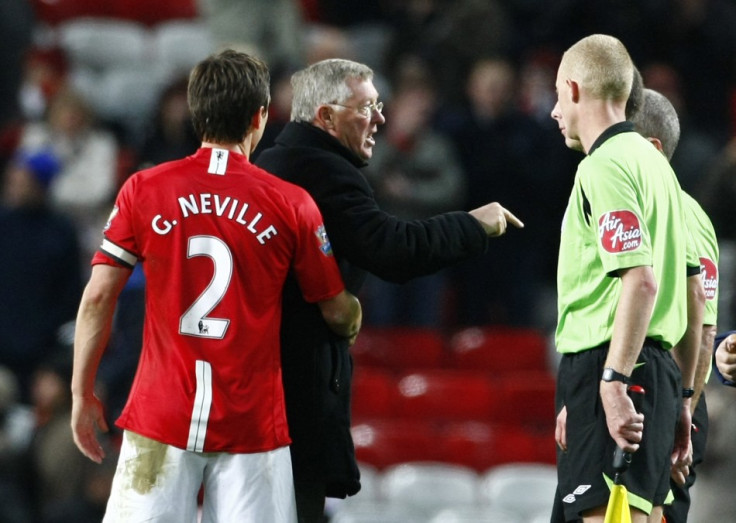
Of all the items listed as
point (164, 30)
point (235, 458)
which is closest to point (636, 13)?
point (164, 30)

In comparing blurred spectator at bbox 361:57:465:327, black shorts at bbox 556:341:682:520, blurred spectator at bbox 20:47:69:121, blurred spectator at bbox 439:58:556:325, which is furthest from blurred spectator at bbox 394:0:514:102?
black shorts at bbox 556:341:682:520

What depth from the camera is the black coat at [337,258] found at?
428cm

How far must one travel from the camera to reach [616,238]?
388cm

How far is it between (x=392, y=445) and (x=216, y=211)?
482cm

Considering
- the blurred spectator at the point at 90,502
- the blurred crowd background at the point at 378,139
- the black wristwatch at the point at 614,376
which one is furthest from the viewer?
the blurred crowd background at the point at 378,139

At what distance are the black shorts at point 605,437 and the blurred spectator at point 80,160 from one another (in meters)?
6.36

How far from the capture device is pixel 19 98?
36.2ft

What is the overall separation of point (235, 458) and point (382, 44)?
27.1 feet

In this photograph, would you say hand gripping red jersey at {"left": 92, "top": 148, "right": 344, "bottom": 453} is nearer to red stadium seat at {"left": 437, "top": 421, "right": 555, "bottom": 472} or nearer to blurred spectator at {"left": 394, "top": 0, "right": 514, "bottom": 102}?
red stadium seat at {"left": 437, "top": 421, "right": 555, "bottom": 472}

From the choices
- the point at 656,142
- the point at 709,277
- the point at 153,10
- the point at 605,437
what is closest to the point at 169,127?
the point at 153,10

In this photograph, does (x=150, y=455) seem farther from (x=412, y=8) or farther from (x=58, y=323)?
(x=412, y=8)

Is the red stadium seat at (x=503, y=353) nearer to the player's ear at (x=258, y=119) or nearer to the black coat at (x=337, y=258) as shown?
the black coat at (x=337, y=258)

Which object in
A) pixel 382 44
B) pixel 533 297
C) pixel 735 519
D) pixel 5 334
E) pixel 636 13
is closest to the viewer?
pixel 735 519

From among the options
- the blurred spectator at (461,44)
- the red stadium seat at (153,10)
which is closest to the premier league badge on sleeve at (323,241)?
the blurred spectator at (461,44)
